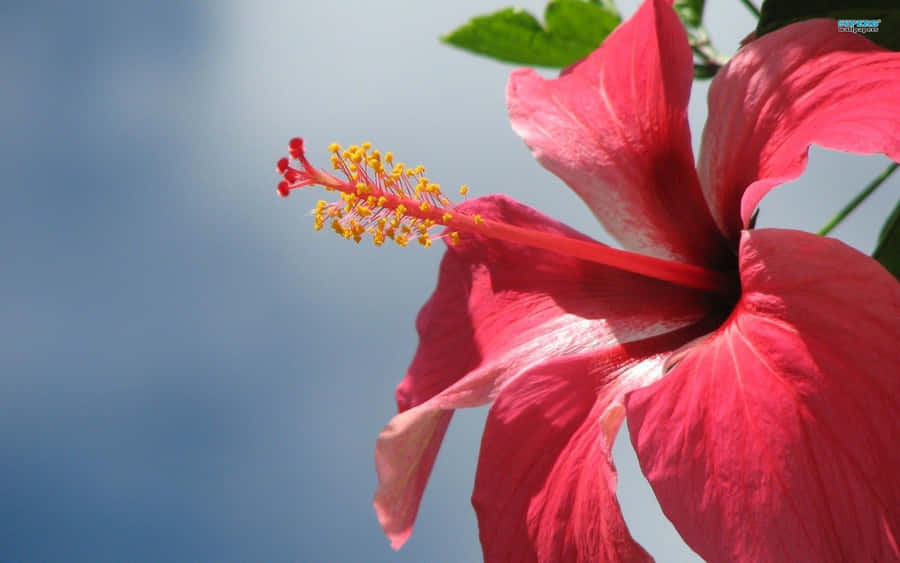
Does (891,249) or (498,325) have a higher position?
(498,325)

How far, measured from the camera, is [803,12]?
1.16 meters

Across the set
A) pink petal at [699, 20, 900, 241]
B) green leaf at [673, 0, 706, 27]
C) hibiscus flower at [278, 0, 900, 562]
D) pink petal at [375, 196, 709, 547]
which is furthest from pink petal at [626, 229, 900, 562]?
green leaf at [673, 0, 706, 27]

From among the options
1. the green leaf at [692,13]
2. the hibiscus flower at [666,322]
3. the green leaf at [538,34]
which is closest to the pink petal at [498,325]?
the hibiscus flower at [666,322]

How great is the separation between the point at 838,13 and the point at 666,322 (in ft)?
1.60

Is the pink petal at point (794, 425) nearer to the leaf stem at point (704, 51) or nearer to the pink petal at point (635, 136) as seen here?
the pink petal at point (635, 136)

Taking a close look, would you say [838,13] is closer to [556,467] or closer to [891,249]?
[891,249]

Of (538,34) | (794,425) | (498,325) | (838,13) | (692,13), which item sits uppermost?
(538,34)

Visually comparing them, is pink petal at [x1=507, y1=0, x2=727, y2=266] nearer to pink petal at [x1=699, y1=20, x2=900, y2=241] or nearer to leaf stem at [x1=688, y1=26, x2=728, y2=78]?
pink petal at [x1=699, y1=20, x2=900, y2=241]

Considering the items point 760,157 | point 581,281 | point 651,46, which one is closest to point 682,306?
point 581,281

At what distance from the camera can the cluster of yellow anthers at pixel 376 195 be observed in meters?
1.26

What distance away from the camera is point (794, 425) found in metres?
0.90

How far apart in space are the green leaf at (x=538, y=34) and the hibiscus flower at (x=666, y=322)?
1.16 ft

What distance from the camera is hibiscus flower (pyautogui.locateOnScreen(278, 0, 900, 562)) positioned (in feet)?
2.92

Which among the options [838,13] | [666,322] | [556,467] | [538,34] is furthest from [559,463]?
[538,34]
